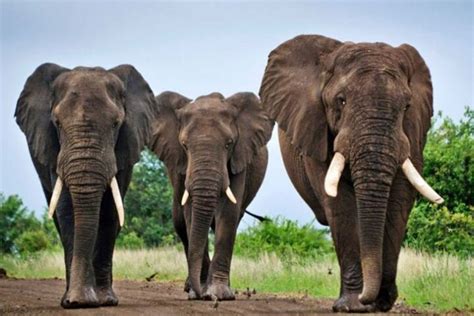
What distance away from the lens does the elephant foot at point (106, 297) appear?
51.3 ft

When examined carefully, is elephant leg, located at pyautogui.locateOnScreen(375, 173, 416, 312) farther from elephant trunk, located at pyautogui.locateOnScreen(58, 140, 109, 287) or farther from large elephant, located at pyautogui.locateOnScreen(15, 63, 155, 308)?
elephant trunk, located at pyautogui.locateOnScreen(58, 140, 109, 287)

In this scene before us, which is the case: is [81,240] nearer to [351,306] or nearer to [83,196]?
[83,196]

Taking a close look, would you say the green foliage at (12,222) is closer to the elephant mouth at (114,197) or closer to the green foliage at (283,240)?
the green foliage at (283,240)

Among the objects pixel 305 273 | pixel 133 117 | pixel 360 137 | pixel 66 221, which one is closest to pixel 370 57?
pixel 360 137

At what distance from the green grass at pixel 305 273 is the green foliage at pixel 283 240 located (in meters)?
1.71

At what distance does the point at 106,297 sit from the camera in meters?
15.8

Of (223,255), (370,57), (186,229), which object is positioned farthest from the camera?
(186,229)

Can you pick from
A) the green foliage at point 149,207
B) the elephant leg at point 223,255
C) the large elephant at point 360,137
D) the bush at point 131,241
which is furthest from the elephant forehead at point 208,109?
the green foliage at point 149,207

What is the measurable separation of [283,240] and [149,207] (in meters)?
12.4

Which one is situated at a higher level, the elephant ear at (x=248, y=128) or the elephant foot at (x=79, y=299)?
the elephant ear at (x=248, y=128)

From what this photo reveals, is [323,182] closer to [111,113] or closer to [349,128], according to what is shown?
[349,128]

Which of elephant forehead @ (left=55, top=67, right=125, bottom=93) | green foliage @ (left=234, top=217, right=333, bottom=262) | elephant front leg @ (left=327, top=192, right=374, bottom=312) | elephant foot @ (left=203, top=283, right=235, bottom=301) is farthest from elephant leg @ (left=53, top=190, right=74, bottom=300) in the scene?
green foliage @ (left=234, top=217, right=333, bottom=262)

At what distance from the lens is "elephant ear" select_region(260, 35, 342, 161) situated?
47.4 ft

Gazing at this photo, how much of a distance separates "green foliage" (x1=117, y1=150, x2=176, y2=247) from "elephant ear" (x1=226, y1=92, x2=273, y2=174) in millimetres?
19150
